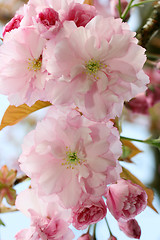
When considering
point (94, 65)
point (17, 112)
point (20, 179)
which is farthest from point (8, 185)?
point (94, 65)

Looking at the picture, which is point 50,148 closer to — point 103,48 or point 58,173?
point 58,173

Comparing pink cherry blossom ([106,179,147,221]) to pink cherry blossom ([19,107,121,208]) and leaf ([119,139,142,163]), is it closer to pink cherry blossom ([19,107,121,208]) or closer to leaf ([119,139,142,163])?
pink cherry blossom ([19,107,121,208])

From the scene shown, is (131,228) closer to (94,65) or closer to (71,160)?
(71,160)

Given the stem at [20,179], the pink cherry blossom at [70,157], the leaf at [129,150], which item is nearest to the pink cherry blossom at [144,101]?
the leaf at [129,150]

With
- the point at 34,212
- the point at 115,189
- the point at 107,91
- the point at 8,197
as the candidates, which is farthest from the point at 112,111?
the point at 8,197

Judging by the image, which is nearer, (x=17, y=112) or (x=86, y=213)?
(x=86, y=213)

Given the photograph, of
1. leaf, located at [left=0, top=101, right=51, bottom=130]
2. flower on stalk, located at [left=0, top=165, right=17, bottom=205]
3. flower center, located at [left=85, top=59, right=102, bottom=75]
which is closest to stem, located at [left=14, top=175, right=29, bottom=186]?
flower on stalk, located at [left=0, top=165, right=17, bottom=205]
